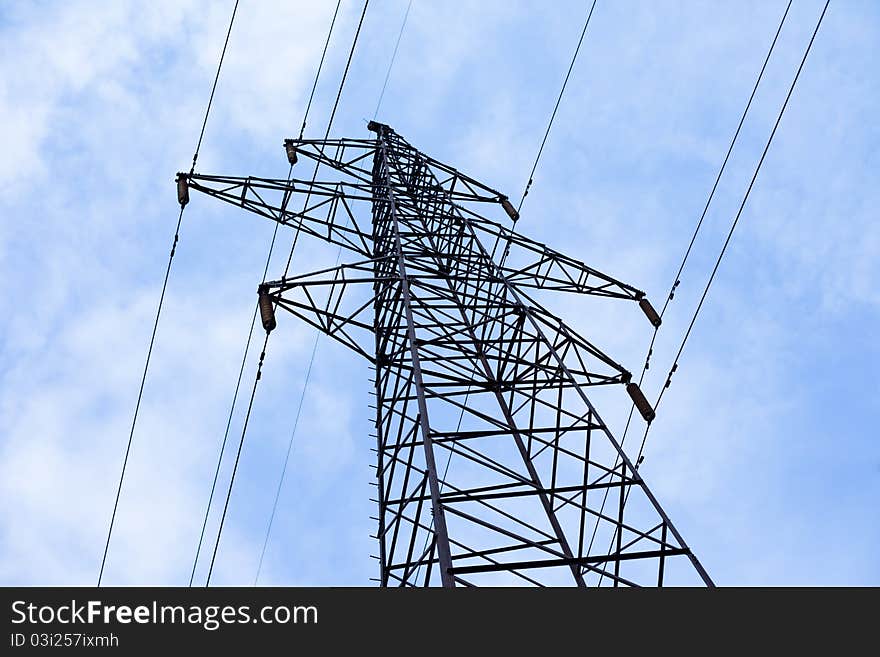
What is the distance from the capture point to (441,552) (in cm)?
723

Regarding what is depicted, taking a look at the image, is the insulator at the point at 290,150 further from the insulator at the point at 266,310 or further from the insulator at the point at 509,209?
the insulator at the point at 266,310

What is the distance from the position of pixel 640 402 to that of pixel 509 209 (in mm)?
7003

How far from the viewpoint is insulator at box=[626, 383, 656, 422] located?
11172 millimetres

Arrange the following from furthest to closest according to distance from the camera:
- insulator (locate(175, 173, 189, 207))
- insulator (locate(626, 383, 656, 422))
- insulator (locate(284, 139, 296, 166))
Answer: insulator (locate(284, 139, 296, 166)) < insulator (locate(175, 173, 189, 207)) < insulator (locate(626, 383, 656, 422))

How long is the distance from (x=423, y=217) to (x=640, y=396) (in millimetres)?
5262

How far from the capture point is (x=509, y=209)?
17.5 meters

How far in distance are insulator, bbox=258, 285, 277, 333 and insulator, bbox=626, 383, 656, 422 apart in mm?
4619

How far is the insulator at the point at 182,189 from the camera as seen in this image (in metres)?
14.1

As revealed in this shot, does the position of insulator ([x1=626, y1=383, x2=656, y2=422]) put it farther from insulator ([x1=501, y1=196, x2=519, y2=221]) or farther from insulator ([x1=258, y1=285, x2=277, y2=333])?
insulator ([x1=501, y1=196, x2=519, y2=221])

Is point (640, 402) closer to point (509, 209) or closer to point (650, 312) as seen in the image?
point (650, 312)

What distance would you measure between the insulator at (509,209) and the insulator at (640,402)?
6414mm

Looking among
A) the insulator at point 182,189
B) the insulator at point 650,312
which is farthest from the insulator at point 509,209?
the insulator at point 182,189

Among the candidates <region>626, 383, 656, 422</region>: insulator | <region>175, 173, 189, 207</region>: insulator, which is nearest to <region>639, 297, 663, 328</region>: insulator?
<region>626, 383, 656, 422</region>: insulator
